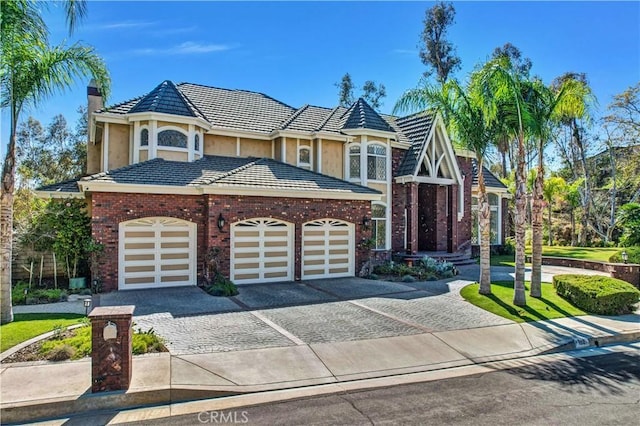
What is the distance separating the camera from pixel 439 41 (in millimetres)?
34594

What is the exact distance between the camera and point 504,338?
9.14 metres

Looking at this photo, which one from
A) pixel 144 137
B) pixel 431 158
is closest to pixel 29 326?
pixel 144 137

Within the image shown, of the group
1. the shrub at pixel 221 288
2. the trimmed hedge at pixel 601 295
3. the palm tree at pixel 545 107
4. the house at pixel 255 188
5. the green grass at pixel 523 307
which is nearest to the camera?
the green grass at pixel 523 307

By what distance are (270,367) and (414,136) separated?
17.0 m

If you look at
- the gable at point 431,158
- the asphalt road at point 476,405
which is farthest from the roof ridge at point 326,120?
the asphalt road at point 476,405

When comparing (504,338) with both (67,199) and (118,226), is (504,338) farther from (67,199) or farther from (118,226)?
(67,199)

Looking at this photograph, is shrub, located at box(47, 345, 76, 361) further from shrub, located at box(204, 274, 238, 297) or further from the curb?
shrub, located at box(204, 274, 238, 297)

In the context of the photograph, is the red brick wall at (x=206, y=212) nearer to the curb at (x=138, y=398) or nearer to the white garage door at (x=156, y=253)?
the white garage door at (x=156, y=253)

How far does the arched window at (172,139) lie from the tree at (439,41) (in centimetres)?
2511

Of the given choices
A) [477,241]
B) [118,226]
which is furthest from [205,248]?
[477,241]

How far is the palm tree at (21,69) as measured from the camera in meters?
8.89

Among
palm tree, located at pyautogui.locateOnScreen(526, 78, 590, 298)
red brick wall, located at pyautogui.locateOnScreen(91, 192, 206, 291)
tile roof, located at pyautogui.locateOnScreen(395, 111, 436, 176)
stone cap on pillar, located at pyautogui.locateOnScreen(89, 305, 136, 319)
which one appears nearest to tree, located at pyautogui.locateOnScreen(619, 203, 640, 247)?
tile roof, located at pyautogui.locateOnScreen(395, 111, 436, 176)

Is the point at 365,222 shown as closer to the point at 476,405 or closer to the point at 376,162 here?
the point at 376,162

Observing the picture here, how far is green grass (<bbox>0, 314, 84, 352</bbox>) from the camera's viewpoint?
774 centimetres
